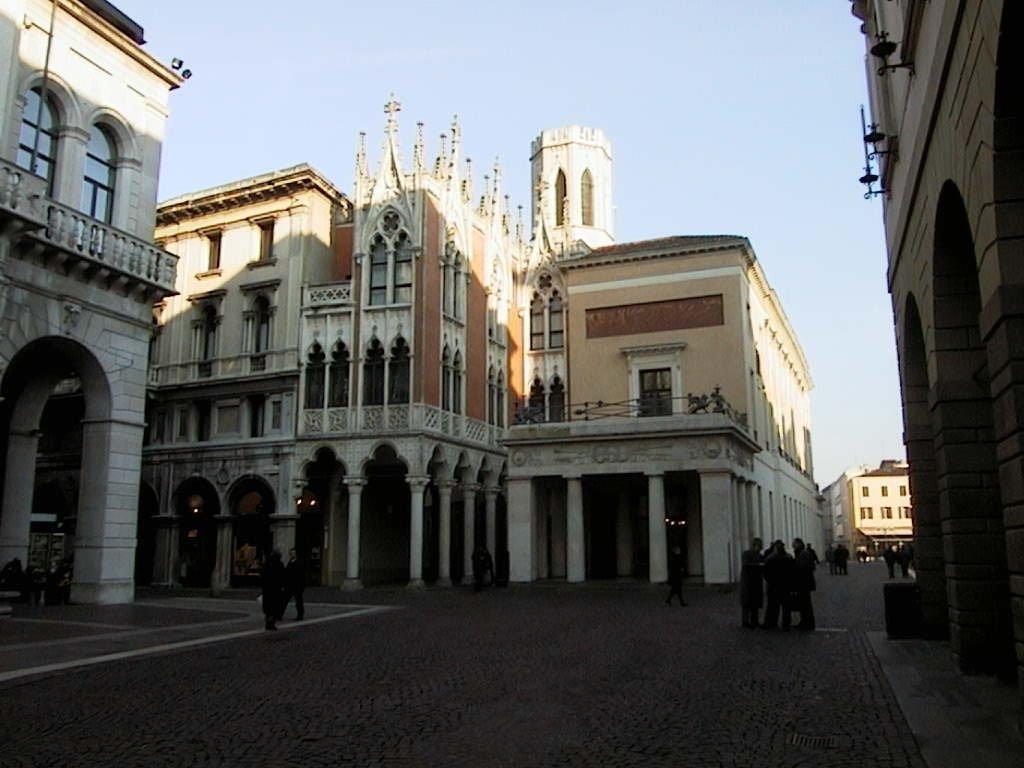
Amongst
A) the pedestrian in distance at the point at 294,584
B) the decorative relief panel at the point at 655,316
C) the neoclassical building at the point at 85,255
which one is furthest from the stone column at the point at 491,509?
the pedestrian in distance at the point at 294,584

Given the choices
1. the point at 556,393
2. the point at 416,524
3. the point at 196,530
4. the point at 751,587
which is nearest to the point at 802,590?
the point at 751,587

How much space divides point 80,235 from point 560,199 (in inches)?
1202

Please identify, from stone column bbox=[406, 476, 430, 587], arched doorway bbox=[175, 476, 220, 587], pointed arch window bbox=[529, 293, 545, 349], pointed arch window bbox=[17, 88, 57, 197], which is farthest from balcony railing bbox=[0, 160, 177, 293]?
pointed arch window bbox=[529, 293, 545, 349]

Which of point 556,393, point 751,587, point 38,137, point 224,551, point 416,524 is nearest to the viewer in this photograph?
point 751,587

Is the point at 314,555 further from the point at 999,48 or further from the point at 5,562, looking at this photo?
the point at 999,48

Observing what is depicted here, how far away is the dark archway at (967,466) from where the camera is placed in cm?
1049

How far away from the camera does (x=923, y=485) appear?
1497 centimetres

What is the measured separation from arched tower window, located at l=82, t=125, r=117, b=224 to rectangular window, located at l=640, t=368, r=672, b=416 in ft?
66.0

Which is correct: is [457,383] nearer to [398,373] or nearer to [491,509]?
[398,373]

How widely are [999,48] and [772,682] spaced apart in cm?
798

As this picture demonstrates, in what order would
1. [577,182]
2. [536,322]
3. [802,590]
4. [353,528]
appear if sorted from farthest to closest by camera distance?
[577,182] → [536,322] → [353,528] → [802,590]

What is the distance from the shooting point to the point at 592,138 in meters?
49.2

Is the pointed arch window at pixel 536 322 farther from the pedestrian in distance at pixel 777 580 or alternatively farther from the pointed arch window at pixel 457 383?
the pedestrian in distance at pixel 777 580

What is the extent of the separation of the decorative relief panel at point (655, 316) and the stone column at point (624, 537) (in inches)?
270
